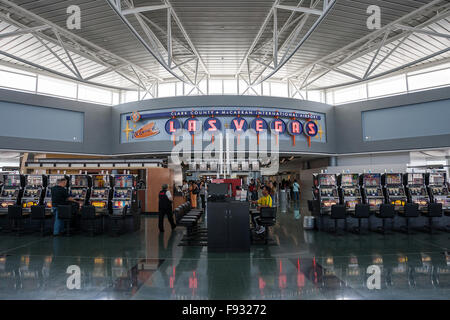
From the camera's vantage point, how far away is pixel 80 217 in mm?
7602

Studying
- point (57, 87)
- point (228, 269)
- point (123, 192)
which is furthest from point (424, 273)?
point (57, 87)

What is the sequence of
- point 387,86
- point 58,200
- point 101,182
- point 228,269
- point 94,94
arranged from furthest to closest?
point 94,94, point 387,86, point 101,182, point 58,200, point 228,269

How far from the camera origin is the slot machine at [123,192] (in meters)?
8.08

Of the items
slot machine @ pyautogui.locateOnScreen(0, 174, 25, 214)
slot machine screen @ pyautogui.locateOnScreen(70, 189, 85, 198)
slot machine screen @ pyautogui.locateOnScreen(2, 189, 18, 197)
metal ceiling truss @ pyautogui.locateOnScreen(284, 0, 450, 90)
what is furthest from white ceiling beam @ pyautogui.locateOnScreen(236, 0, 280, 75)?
slot machine screen @ pyautogui.locateOnScreen(2, 189, 18, 197)

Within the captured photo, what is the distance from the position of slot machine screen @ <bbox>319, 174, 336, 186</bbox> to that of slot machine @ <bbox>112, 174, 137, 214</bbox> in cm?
598

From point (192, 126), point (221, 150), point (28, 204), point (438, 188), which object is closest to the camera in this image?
point (28, 204)

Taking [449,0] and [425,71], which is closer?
[449,0]

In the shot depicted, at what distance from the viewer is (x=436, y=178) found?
322 inches

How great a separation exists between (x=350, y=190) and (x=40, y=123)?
15.0 metres

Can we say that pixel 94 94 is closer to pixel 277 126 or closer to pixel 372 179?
pixel 277 126

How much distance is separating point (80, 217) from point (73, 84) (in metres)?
11.1

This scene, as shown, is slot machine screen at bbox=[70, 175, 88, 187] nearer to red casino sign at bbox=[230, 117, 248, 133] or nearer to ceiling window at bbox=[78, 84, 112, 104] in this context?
red casino sign at bbox=[230, 117, 248, 133]
